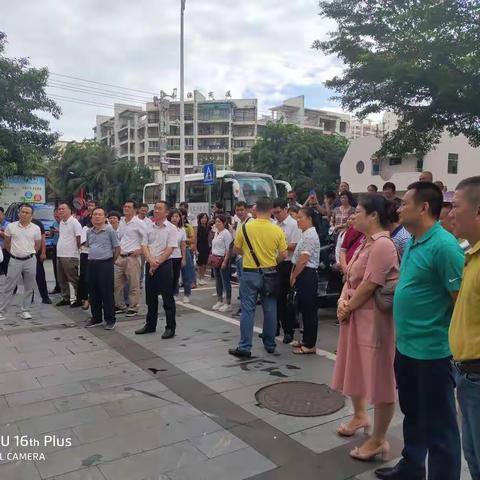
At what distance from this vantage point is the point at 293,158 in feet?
112

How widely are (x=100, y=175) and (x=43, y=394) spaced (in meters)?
37.6

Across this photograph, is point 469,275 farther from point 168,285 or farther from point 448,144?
point 448,144

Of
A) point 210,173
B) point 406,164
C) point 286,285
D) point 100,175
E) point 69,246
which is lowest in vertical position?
point 286,285

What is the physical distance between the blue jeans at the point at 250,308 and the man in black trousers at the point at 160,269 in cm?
122

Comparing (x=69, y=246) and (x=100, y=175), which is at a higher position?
(x=100, y=175)

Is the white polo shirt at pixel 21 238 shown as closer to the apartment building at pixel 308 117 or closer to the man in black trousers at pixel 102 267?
the man in black trousers at pixel 102 267

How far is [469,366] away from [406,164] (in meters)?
37.2

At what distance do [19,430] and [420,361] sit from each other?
2.84m

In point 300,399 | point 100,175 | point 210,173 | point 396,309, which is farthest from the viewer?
point 100,175

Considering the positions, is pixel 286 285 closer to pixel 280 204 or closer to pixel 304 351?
pixel 304 351

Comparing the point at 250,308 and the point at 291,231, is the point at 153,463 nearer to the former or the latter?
the point at 250,308

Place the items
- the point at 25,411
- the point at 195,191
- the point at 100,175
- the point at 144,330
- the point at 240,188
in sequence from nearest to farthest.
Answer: the point at 25,411 < the point at 144,330 < the point at 240,188 < the point at 195,191 < the point at 100,175

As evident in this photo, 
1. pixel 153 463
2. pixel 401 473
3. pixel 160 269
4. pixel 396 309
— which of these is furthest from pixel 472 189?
pixel 160 269

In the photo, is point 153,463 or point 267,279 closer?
point 153,463
